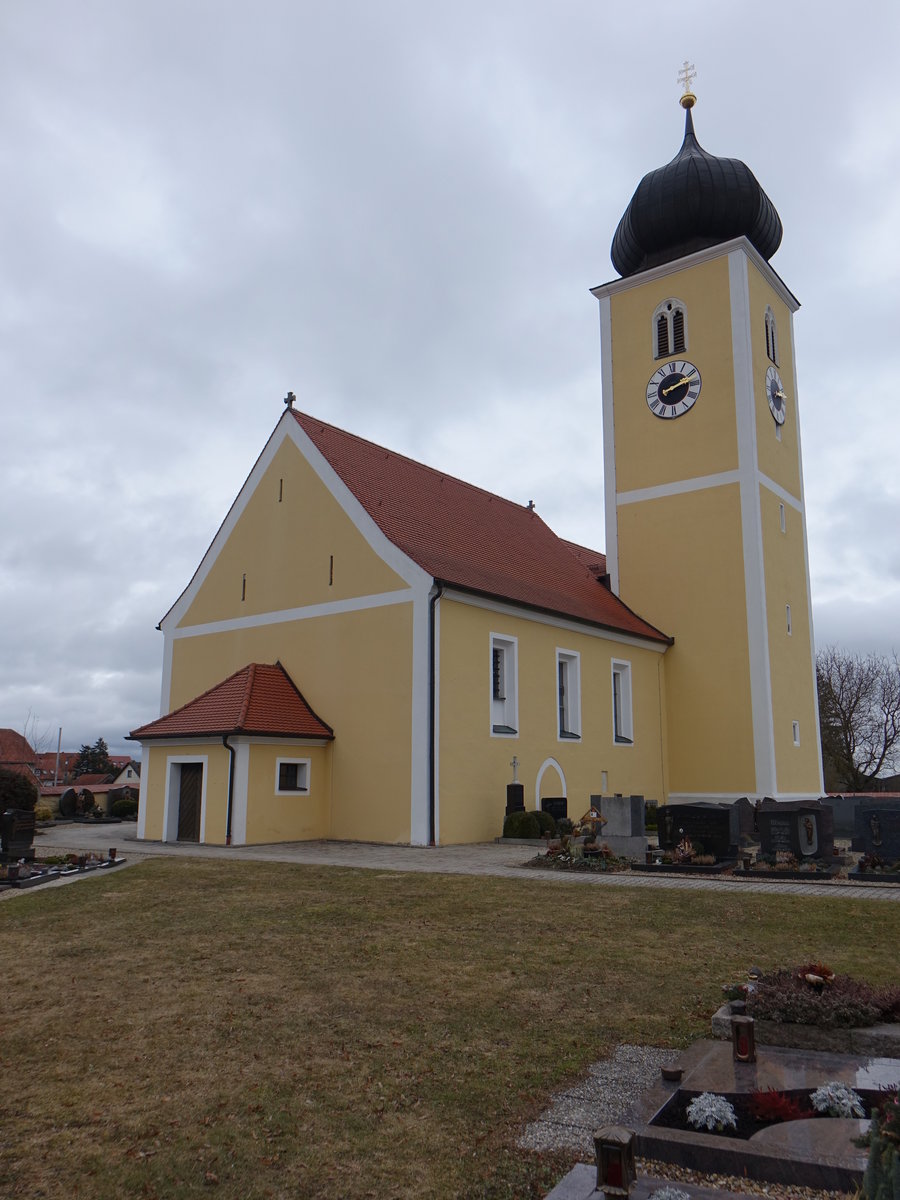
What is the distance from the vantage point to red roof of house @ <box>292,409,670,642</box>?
68.8 ft

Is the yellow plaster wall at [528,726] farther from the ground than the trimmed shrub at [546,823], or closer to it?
farther from the ground

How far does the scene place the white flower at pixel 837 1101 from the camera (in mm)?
4164

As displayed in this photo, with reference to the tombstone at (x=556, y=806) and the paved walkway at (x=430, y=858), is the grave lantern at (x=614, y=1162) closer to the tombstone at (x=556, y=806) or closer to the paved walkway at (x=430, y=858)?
the paved walkway at (x=430, y=858)

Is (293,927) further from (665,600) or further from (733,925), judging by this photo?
(665,600)

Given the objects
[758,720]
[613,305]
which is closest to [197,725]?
[758,720]

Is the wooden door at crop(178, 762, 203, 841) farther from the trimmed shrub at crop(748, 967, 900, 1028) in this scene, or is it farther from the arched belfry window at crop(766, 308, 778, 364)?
the arched belfry window at crop(766, 308, 778, 364)

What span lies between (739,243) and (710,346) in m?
2.91

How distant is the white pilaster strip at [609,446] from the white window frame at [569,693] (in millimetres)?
6092

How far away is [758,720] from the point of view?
25.9 meters

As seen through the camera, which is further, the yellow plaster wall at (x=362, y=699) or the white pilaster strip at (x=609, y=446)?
the white pilaster strip at (x=609, y=446)

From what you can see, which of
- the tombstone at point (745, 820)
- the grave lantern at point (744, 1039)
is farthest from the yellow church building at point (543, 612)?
the grave lantern at point (744, 1039)

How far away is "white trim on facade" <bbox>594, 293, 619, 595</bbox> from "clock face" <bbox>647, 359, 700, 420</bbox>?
4.91 ft

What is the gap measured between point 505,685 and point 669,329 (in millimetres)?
13936

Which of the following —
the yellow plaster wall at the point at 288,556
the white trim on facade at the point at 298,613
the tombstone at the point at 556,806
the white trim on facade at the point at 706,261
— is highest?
the white trim on facade at the point at 706,261
